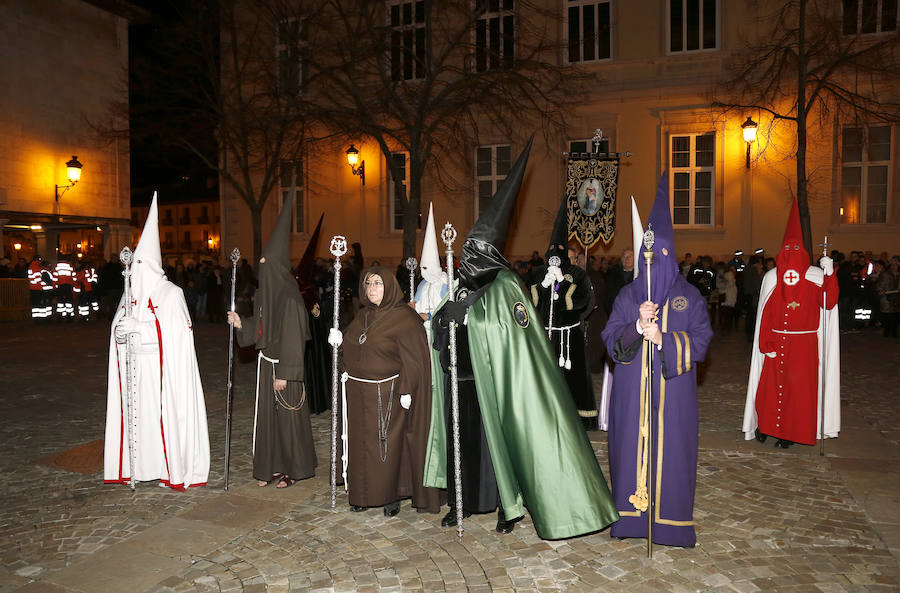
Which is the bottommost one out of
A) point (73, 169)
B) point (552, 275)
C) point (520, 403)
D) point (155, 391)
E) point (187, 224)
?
point (155, 391)

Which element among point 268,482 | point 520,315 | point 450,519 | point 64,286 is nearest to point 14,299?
point 64,286

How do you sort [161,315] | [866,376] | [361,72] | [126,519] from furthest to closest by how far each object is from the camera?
[361,72] < [866,376] < [161,315] < [126,519]

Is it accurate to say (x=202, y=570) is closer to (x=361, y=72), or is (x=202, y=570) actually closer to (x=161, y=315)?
(x=161, y=315)

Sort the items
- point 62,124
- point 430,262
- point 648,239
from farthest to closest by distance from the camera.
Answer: point 62,124 < point 430,262 < point 648,239

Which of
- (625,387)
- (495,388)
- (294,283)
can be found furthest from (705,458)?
(294,283)

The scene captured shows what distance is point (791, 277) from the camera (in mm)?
6727

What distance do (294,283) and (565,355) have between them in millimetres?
3416

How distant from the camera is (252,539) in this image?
4746 millimetres

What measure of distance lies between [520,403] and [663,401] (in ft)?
3.14

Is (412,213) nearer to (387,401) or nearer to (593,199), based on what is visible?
(593,199)

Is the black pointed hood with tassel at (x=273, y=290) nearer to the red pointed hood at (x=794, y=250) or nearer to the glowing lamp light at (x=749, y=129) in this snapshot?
the red pointed hood at (x=794, y=250)

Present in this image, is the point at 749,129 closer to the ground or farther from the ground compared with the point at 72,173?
farther from the ground

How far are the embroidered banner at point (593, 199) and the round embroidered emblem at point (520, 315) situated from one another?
8.58m

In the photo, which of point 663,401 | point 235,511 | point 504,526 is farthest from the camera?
point 235,511
